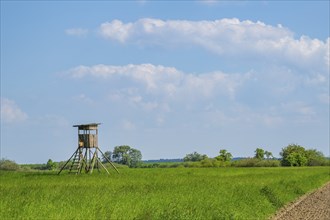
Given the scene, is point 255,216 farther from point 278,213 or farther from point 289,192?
point 289,192

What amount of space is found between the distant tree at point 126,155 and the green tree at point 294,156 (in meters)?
45.2

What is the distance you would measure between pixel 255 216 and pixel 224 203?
1203 mm

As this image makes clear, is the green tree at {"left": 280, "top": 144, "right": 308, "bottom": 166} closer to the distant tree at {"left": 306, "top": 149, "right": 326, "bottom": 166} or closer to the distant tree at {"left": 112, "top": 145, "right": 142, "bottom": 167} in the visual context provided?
the distant tree at {"left": 306, "top": 149, "right": 326, "bottom": 166}

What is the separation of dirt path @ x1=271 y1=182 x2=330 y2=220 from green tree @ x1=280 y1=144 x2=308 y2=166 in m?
65.7

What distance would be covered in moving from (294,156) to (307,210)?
7281cm

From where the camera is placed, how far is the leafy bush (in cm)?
7169

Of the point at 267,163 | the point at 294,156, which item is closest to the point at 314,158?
the point at 294,156

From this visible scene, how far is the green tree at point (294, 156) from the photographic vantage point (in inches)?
3696

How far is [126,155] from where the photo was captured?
135625 mm

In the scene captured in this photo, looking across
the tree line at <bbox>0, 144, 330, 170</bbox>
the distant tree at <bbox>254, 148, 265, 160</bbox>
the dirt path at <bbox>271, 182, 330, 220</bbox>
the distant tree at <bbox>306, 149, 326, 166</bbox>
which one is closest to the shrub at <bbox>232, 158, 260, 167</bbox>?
the tree line at <bbox>0, 144, 330, 170</bbox>

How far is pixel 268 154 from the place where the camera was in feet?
349

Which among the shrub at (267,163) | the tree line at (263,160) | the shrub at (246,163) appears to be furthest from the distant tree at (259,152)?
the shrub at (246,163)

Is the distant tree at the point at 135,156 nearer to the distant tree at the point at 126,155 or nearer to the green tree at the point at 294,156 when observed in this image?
the distant tree at the point at 126,155

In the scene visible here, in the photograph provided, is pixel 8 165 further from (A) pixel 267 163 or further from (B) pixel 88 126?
(A) pixel 267 163
